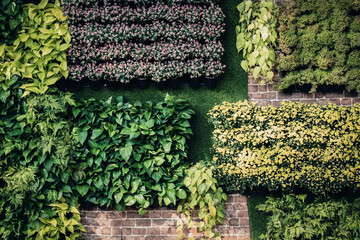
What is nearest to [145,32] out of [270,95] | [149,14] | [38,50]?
[149,14]

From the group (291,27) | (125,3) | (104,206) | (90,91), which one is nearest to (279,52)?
(291,27)

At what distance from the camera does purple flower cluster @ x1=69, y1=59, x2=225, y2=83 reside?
160 inches

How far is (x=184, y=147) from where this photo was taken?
398 cm

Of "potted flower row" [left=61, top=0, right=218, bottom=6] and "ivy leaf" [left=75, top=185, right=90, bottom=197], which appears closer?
"ivy leaf" [left=75, top=185, right=90, bottom=197]

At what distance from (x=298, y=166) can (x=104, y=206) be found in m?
2.37

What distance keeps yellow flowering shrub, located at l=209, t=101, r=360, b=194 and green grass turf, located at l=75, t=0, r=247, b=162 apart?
0.26 meters

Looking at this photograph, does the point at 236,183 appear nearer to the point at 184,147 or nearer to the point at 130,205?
the point at 184,147

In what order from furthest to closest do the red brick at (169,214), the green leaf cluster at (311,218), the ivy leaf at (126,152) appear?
the red brick at (169,214) < the ivy leaf at (126,152) < the green leaf cluster at (311,218)

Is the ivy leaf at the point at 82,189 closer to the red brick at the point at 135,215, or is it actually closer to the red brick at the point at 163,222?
the red brick at the point at 135,215

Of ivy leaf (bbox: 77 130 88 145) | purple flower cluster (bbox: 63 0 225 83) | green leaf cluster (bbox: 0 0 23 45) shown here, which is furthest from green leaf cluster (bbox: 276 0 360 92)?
green leaf cluster (bbox: 0 0 23 45)

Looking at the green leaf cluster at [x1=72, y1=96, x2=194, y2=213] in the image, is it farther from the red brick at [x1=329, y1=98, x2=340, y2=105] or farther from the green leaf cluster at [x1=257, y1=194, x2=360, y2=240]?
the red brick at [x1=329, y1=98, x2=340, y2=105]

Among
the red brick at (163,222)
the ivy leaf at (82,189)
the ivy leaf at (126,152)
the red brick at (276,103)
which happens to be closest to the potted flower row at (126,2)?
the red brick at (276,103)

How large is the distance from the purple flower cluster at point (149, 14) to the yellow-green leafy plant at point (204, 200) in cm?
177

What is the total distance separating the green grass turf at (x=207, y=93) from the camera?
425 cm
